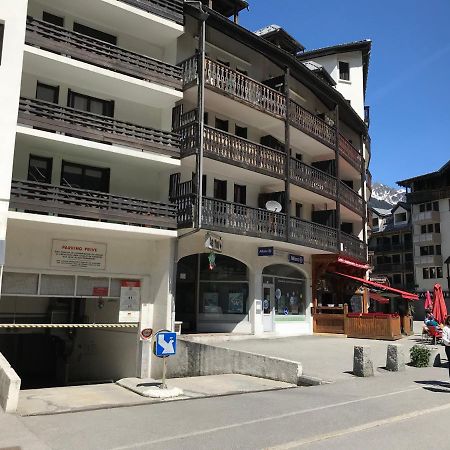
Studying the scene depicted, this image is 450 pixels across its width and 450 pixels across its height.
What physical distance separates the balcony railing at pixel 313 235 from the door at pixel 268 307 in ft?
9.01

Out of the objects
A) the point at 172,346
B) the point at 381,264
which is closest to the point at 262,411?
the point at 172,346

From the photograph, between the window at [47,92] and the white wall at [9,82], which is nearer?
the white wall at [9,82]

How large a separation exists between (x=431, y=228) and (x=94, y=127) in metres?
55.2

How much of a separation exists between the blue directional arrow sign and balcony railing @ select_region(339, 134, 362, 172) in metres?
18.6

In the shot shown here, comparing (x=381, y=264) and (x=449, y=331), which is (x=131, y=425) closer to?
(x=449, y=331)

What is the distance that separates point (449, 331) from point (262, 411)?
223 inches

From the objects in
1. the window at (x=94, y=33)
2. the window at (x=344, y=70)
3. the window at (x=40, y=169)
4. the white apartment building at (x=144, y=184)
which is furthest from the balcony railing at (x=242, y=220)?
the window at (x=344, y=70)

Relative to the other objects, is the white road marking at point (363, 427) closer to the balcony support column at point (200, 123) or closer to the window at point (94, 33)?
the balcony support column at point (200, 123)

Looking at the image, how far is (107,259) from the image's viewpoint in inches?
707

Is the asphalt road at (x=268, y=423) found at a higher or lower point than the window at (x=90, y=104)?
lower

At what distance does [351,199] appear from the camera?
95.9 feet

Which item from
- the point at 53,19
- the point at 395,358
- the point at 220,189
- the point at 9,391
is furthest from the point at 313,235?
the point at 9,391

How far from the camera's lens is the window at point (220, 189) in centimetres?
2188

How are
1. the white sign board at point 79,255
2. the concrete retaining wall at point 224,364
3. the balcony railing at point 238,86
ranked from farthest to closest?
the balcony railing at point 238,86
the white sign board at point 79,255
the concrete retaining wall at point 224,364
